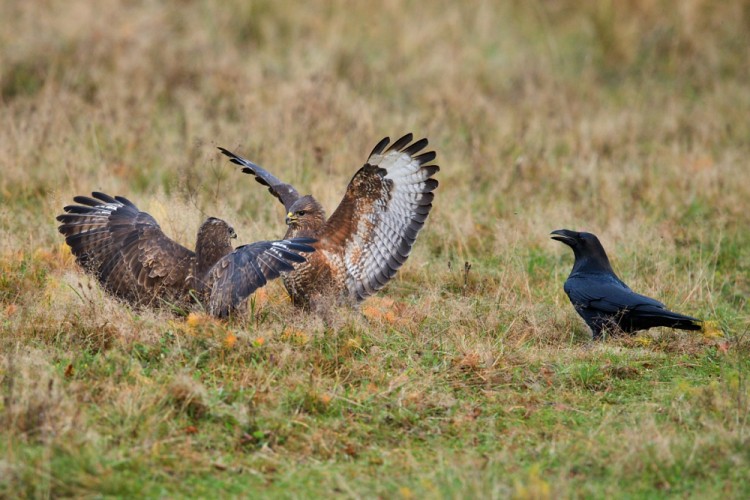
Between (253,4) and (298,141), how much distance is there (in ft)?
13.5

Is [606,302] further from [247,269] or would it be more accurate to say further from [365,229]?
[247,269]

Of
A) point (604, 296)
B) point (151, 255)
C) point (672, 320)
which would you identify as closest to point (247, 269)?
point (151, 255)

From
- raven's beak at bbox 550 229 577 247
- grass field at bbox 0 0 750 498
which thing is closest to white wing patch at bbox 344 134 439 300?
grass field at bbox 0 0 750 498

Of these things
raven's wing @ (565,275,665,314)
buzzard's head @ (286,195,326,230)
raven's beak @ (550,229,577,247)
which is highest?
raven's beak @ (550,229,577,247)

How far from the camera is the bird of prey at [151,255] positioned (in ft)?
19.8

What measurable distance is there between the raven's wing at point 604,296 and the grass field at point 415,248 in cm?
26

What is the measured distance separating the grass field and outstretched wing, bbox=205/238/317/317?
0.55 ft

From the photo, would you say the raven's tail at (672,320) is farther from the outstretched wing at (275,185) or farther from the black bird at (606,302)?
the outstretched wing at (275,185)

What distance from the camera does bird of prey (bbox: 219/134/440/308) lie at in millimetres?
6676

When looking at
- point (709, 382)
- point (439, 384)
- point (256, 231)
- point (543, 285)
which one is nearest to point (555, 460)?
point (439, 384)

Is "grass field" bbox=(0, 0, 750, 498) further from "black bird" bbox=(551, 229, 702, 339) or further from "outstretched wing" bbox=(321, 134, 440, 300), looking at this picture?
"outstretched wing" bbox=(321, 134, 440, 300)

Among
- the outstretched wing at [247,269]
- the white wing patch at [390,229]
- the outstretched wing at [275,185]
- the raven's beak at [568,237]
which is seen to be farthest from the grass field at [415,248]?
the outstretched wing at [275,185]

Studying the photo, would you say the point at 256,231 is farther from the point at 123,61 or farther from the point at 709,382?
the point at 123,61

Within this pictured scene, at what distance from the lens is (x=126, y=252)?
6.58 metres
